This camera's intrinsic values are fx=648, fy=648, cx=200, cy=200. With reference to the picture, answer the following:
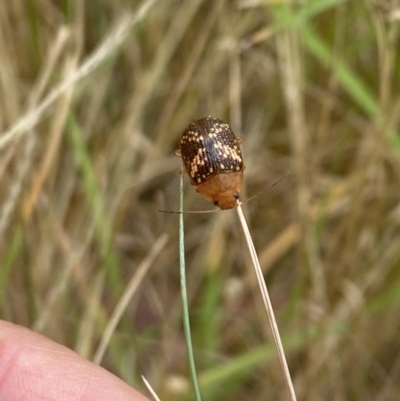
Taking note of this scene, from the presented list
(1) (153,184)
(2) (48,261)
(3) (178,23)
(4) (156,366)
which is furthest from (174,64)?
(4) (156,366)

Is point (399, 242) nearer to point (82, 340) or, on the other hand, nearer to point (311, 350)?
point (311, 350)

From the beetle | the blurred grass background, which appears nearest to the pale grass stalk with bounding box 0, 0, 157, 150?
the blurred grass background

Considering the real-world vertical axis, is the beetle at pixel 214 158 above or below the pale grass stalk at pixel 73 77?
below

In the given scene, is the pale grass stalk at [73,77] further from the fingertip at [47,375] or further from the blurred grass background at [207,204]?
the fingertip at [47,375]

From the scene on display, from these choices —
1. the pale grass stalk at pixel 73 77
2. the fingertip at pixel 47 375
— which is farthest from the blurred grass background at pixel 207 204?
the fingertip at pixel 47 375

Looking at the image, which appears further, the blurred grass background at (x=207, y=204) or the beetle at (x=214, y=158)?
the blurred grass background at (x=207, y=204)

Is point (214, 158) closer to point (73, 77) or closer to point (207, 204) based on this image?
point (73, 77)

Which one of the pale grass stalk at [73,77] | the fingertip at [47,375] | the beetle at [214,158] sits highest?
the pale grass stalk at [73,77]
